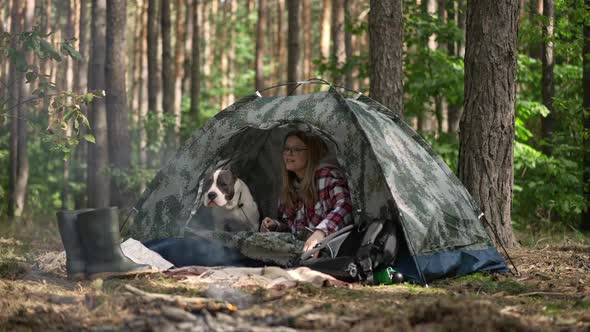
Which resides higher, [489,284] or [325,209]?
[325,209]

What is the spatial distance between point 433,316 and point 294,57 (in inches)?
417

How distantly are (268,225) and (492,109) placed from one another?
7.84 ft

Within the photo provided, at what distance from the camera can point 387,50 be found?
889cm

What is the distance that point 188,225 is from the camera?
7047 millimetres

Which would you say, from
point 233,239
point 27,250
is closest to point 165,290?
point 233,239

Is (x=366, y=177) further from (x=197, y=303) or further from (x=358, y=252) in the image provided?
(x=197, y=303)

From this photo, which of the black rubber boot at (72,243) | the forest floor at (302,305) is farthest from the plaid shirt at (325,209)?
the black rubber boot at (72,243)

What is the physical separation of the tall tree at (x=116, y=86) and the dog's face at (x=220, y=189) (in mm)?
5173

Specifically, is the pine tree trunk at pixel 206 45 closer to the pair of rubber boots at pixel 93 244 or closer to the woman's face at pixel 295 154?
the woman's face at pixel 295 154

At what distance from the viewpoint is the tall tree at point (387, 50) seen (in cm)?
888

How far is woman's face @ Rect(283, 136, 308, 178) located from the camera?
21.7 ft

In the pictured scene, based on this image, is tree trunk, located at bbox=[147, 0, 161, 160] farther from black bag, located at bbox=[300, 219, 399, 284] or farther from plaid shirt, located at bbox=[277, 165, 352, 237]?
black bag, located at bbox=[300, 219, 399, 284]

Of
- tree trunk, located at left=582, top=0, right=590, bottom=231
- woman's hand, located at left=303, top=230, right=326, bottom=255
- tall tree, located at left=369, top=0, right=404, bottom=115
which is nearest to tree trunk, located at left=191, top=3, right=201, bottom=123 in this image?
tree trunk, located at left=582, top=0, right=590, bottom=231

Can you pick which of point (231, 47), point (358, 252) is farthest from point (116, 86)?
point (231, 47)
